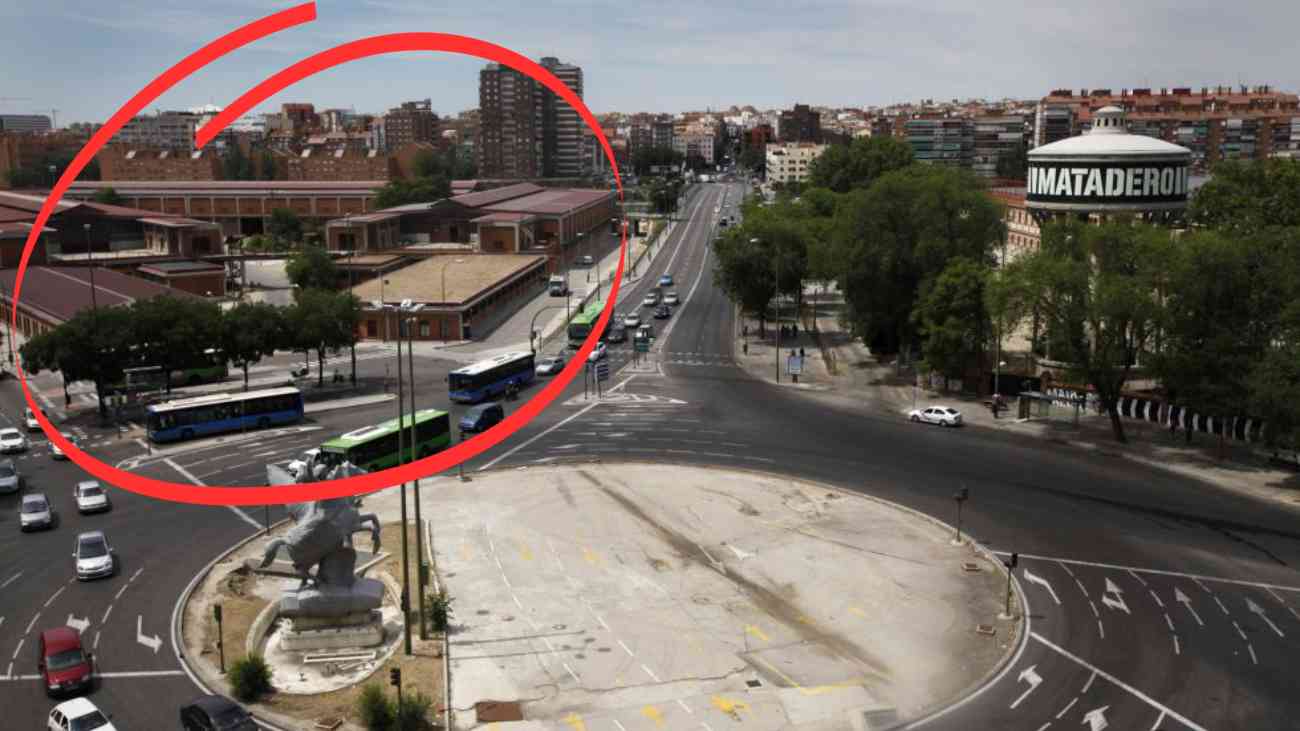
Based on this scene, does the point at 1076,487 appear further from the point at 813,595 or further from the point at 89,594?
the point at 89,594

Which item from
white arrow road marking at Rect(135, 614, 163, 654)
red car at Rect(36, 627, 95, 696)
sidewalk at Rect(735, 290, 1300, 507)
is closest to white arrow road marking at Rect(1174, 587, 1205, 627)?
sidewalk at Rect(735, 290, 1300, 507)

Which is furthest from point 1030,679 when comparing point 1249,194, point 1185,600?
point 1249,194

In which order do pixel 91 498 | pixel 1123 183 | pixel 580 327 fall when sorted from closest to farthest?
pixel 91 498, pixel 1123 183, pixel 580 327

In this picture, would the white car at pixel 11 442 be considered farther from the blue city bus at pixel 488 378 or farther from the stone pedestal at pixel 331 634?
the stone pedestal at pixel 331 634

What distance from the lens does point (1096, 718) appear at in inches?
1097

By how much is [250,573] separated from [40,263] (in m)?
91.6

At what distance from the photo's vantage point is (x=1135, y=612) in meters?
34.5

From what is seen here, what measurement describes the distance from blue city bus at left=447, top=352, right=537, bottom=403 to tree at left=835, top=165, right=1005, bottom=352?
22.3 metres

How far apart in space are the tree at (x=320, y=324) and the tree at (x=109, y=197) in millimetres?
111911

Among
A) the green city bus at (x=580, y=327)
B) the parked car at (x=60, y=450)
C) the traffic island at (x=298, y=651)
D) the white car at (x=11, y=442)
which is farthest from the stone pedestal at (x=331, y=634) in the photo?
the green city bus at (x=580, y=327)

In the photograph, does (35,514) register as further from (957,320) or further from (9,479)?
(957,320)

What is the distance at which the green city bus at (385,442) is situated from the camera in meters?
49.2

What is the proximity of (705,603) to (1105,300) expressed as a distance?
2910 centimetres

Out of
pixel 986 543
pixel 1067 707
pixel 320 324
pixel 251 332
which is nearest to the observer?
pixel 1067 707
